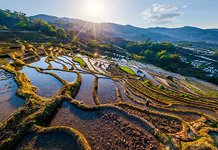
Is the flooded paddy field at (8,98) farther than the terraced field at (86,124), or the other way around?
the flooded paddy field at (8,98)

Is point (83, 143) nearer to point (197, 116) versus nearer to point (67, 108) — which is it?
point (67, 108)

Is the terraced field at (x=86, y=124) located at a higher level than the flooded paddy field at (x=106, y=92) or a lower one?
higher

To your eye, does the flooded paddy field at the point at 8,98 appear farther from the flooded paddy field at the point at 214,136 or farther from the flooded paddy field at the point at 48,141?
the flooded paddy field at the point at 214,136

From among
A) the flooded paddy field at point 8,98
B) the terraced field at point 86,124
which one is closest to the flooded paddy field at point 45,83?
the terraced field at point 86,124

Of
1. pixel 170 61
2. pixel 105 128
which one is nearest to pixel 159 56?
pixel 170 61

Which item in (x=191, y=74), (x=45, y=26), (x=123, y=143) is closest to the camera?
(x=123, y=143)

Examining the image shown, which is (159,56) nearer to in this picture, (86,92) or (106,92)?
(106,92)

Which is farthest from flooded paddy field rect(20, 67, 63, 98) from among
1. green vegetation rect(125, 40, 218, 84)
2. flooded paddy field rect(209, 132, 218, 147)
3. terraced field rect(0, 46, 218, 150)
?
green vegetation rect(125, 40, 218, 84)

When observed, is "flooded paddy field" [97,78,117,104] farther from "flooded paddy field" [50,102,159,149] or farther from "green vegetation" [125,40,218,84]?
"green vegetation" [125,40,218,84]

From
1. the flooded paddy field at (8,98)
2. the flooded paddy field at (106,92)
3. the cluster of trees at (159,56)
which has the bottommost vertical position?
the cluster of trees at (159,56)

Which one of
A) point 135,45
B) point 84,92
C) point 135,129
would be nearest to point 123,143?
point 135,129

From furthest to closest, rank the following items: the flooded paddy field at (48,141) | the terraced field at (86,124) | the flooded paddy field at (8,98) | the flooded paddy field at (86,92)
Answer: the flooded paddy field at (86,92) → the flooded paddy field at (8,98) → the terraced field at (86,124) → the flooded paddy field at (48,141)
